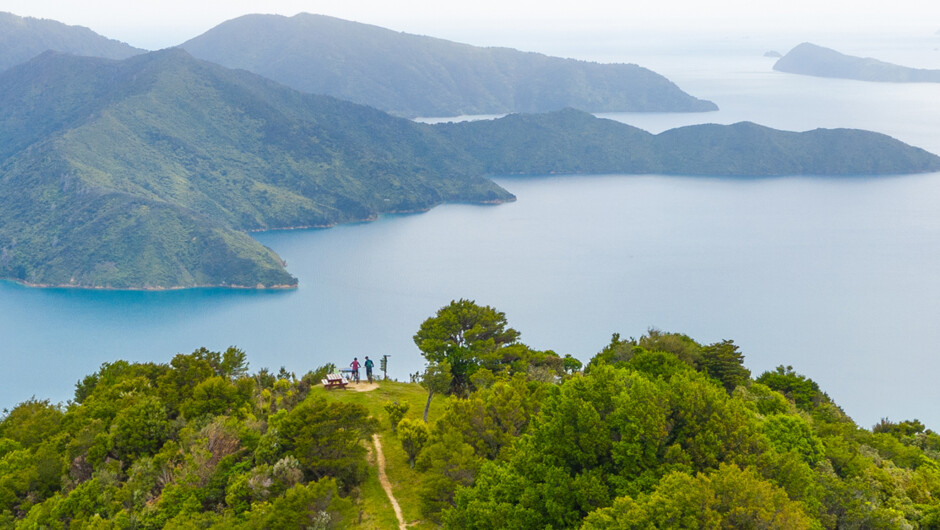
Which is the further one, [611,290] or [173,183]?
[173,183]

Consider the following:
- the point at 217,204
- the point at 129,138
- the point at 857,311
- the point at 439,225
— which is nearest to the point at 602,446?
the point at 857,311

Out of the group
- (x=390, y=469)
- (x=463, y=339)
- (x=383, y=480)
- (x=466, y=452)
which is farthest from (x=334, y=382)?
(x=466, y=452)

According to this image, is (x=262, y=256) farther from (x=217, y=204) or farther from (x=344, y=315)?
(x=217, y=204)

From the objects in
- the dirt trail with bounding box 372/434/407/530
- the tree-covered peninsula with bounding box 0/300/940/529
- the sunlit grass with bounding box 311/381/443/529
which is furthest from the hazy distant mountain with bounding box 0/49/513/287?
the dirt trail with bounding box 372/434/407/530

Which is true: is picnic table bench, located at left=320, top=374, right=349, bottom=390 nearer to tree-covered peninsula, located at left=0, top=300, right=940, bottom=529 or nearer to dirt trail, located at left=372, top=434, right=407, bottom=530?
tree-covered peninsula, located at left=0, top=300, right=940, bottom=529

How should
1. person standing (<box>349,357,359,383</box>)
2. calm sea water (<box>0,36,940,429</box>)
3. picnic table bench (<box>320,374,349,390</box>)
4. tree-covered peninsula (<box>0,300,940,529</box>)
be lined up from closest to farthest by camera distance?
1. tree-covered peninsula (<box>0,300,940,529</box>)
2. picnic table bench (<box>320,374,349,390</box>)
3. person standing (<box>349,357,359,383</box>)
4. calm sea water (<box>0,36,940,429</box>)

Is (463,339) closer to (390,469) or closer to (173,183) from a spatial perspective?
(390,469)
